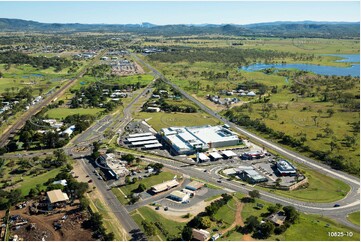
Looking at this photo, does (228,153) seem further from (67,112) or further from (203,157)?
(67,112)

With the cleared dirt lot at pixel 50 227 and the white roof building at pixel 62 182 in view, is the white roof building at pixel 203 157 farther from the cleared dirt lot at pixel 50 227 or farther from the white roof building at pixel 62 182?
the cleared dirt lot at pixel 50 227

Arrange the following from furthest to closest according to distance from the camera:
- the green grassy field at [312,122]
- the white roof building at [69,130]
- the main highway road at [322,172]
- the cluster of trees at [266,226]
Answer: the white roof building at [69,130]
the green grassy field at [312,122]
the main highway road at [322,172]
the cluster of trees at [266,226]

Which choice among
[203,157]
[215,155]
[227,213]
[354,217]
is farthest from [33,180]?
[354,217]

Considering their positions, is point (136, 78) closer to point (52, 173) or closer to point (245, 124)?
point (245, 124)

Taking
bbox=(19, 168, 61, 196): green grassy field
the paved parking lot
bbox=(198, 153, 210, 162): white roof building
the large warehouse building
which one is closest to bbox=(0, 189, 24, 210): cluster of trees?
bbox=(19, 168, 61, 196): green grassy field

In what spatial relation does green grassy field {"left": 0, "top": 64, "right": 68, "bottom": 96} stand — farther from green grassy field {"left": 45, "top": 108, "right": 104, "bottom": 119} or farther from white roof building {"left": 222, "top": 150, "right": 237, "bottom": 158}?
white roof building {"left": 222, "top": 150, "right": 237, "bottom": 158}

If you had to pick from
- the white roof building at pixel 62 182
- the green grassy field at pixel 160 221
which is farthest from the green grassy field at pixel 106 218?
the white roof building at pixel 62 182
